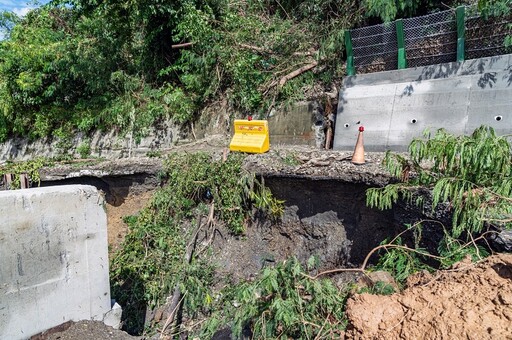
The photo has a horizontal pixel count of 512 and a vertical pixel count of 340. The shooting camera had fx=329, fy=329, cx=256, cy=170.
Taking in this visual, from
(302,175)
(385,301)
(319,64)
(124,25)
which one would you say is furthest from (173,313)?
(124,25)

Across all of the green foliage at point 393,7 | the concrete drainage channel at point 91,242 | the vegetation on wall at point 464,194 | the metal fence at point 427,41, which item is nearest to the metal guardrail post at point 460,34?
the metal fence at point 427,41

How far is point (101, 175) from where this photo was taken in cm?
620

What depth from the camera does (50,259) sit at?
2.93 m

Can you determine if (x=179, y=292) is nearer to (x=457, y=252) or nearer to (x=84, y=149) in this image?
(x=457, y=252)

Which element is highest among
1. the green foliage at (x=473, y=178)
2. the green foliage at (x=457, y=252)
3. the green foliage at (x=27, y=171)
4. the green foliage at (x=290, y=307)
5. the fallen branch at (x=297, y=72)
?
the fallen branch at (x=297, y=72)

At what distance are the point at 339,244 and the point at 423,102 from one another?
273 cm

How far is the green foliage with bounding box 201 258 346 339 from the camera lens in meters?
2.64

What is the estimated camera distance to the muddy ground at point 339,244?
7.15 ft

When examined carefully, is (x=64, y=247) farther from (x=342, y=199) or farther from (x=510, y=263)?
(x=510, y=263)

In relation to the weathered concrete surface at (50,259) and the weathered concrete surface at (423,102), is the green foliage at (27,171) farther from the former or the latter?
the weathered concrete surface at (423,102)

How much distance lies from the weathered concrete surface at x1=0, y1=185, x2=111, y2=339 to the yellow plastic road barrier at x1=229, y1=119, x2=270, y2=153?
8.87 feet

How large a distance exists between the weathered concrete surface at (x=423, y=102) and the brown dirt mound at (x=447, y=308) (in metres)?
3.10

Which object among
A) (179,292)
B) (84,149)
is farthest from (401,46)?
(84,149)

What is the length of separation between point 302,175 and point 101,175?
395 cm
